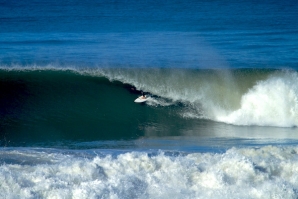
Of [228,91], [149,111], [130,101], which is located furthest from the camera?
[228,91]

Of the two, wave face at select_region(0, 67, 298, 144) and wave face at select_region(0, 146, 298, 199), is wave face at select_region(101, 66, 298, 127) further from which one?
wave face at select_region(0, 146, 298, 199)

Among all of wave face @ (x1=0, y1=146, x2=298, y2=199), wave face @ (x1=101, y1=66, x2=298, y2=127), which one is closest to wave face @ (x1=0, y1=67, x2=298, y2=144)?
wave face @ (x1=101, y1=66, x2=298, y2=127)

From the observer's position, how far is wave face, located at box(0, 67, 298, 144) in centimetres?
1689

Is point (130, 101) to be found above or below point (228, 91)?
below

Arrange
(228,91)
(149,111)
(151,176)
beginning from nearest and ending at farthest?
(151,176) → (149,111) → (228,91)

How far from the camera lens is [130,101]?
19125 millimetres

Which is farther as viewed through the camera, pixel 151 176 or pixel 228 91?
pixel 228 91

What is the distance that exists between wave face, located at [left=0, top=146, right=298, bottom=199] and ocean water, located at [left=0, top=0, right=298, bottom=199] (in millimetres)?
23

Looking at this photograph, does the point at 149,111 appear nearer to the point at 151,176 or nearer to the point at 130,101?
the point at 130,101

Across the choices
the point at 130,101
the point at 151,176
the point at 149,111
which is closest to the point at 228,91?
the point at 149,111

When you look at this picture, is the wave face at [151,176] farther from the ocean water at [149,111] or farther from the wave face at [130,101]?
the wave face at [130,101]

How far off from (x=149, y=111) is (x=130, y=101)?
98 cm

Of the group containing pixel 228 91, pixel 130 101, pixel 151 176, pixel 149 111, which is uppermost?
pixel 228 91

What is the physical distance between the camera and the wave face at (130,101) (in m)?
16.9
